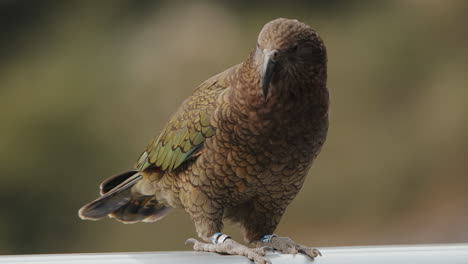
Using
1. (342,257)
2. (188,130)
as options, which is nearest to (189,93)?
(188,130)

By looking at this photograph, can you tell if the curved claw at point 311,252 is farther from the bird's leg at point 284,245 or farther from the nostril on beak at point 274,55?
the nostril on beak at point 274,55

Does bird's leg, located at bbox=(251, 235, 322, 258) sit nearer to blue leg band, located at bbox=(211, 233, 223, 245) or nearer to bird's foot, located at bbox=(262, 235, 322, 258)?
bird's foot, located at bbox=(262, 235, 322, 258)

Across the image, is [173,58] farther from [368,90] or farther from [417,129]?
[417,129]

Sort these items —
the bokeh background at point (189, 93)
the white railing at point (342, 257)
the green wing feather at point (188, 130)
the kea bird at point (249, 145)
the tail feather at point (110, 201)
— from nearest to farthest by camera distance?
the white railing at point (342, 257)
the kea bird at point (249, 145)
the green wing feather at point (188, 130)
the tail feather at point (110, 201)
the bokeh background at point (189, 93)

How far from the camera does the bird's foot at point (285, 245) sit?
117cm

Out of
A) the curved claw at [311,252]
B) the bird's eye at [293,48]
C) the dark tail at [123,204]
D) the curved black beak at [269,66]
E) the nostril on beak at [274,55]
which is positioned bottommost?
the dark tail at [123,204]

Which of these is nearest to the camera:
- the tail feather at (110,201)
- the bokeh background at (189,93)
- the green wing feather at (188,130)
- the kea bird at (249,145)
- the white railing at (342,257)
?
the white railing at (342,257)

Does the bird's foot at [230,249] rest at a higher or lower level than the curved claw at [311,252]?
lower

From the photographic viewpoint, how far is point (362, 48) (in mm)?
2621

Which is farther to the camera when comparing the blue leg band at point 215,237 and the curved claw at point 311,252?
the blue leg band at point 215,237

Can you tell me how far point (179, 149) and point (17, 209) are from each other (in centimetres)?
154

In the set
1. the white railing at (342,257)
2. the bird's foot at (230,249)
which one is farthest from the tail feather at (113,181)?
the white railing at (342,257)

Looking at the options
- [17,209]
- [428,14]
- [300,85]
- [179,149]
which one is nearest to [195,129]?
[179,149]

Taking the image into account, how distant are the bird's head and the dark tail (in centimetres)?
45
